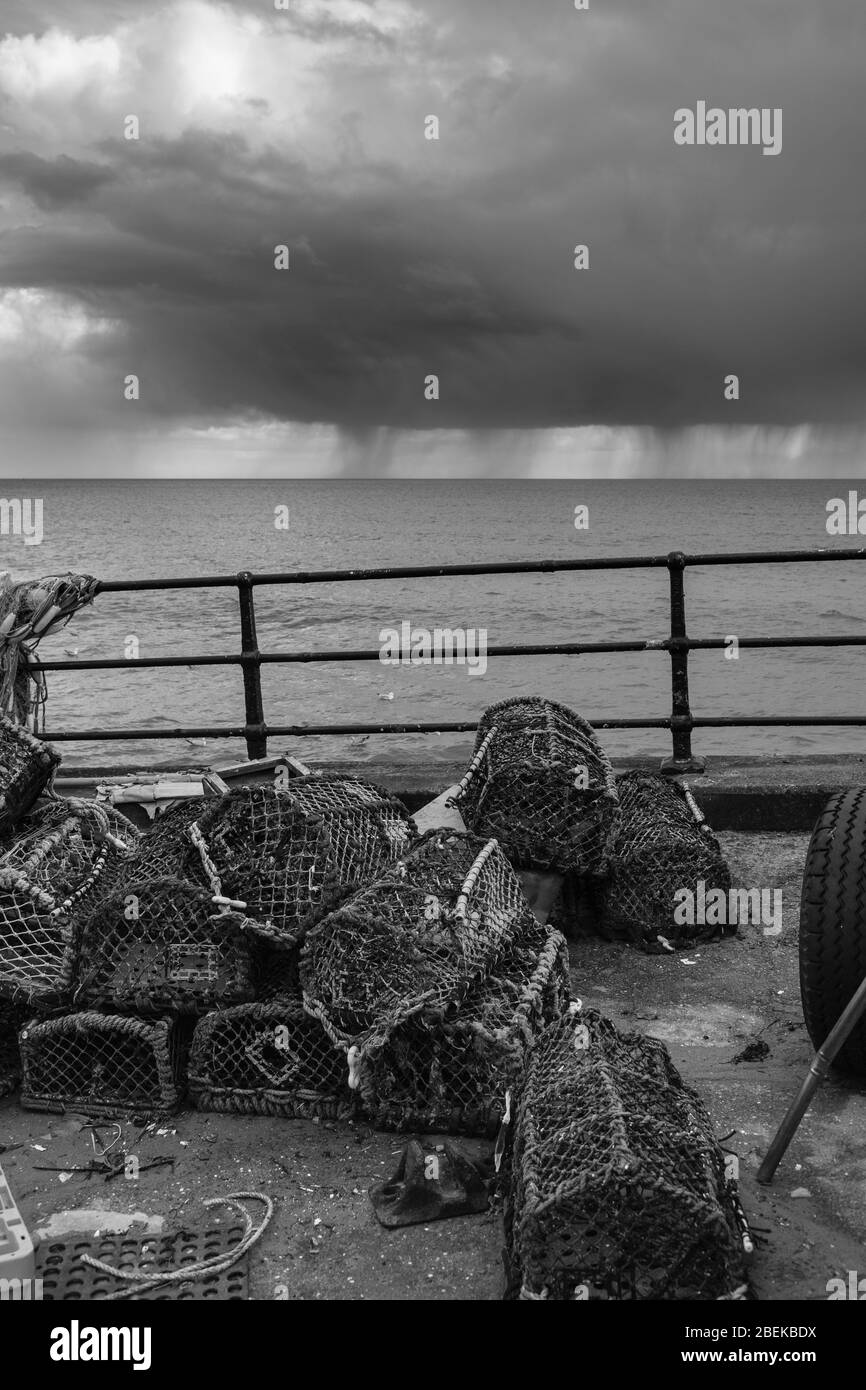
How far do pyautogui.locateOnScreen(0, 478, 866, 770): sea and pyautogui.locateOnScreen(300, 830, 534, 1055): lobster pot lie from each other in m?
3.31

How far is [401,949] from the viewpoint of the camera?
331cm

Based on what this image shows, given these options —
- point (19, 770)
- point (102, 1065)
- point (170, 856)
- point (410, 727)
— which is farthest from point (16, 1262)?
point (410, 727)

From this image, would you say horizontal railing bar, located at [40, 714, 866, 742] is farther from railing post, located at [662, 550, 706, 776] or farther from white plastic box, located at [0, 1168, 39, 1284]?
white plastic box, located at [0, 1168, 39, 1284]

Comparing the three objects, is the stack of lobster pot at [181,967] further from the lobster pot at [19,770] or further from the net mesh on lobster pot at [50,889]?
the lobster pot at [19,770]

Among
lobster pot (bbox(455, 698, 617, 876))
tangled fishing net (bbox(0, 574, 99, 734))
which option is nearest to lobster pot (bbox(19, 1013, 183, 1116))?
lobster pot (bbox(455, 698, 617, 876))

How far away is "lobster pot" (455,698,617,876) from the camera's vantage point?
4543mm

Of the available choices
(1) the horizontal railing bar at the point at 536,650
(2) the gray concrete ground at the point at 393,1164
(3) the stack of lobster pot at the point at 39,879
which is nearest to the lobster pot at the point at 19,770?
(3) the stack of lobster pot at the point at 39,879

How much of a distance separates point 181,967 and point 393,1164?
87cm

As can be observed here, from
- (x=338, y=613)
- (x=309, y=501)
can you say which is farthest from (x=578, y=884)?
(x=309, y=501)

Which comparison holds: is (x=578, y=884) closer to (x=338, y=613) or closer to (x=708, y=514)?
(x=338, y=613)

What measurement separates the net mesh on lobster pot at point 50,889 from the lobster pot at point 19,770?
0.08 meters

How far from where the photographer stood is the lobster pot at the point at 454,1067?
3162 millimetres

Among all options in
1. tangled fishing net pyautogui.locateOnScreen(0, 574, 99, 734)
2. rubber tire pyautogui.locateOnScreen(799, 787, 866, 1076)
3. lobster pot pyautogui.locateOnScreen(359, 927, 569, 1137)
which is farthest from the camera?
tangled fishing net pyautogui.locateOnScreen(0, 574, 99, 734)

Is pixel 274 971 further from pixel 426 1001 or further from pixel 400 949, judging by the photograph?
pixel 426 1001
